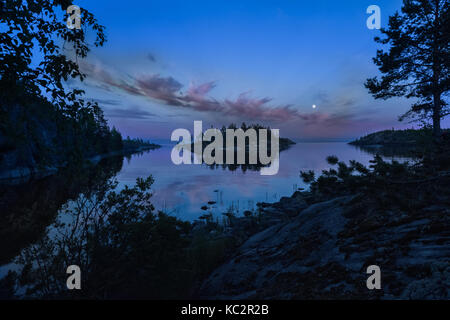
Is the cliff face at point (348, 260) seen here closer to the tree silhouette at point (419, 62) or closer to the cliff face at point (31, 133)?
the cliff face at point (31, 133)

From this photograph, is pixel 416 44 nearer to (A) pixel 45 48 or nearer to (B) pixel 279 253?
(B) pixel 279 253

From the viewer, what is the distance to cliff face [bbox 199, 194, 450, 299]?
3.29 m

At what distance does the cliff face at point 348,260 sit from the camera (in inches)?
129

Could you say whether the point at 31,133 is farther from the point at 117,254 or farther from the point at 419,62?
the point at 419,62

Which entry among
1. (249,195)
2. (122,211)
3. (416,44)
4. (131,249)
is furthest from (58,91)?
(249,195)

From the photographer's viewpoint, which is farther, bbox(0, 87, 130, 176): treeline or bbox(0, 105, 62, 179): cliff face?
bbox(0, 87, 130, 176): treeline

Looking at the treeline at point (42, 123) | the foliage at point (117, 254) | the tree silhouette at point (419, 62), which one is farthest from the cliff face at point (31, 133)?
the tree silhouette at point (419, 62)

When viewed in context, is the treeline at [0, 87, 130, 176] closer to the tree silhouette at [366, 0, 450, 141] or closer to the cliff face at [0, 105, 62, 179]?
the cliff face at [0, 105, 62, 179]

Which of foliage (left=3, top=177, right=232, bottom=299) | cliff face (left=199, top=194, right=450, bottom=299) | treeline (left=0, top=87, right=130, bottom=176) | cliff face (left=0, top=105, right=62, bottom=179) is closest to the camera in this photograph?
cliff face (left=199, top=194, right=450, bottom=299)

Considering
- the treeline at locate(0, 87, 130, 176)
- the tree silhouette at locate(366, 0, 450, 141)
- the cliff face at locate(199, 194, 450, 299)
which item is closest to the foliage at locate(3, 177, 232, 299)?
the cliff face at locate(199, 194, 450, 299)

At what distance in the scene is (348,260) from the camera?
4.42 m

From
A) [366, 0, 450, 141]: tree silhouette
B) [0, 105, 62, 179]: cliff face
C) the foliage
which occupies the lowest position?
the foliage

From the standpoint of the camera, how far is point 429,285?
9.69ft

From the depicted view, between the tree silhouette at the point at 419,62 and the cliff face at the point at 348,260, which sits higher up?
the tree silhouette at the point at 419,62
